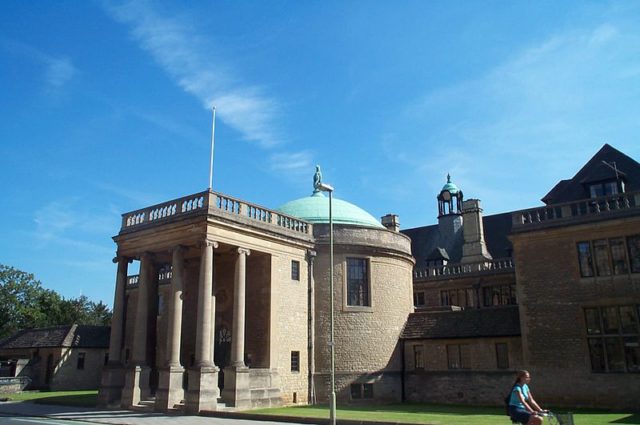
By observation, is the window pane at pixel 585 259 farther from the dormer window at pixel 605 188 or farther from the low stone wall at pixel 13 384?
the low stone wall at pixel 13 384

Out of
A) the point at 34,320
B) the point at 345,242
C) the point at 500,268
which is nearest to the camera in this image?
the point at 345,242

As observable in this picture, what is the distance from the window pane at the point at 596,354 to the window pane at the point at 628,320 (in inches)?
45.9

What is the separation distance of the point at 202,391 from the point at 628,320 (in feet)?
62.0

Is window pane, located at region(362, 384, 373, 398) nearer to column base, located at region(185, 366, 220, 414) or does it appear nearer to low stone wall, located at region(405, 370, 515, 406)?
low stone wall, located at region(405, 370, 515, 406)

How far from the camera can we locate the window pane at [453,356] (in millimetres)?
29969

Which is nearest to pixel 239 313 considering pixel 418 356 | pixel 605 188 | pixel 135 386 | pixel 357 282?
pixel 135 386

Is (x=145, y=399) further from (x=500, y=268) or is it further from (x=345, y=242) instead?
(x=500, y=268)

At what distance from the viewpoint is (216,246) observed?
Answer: 26094 millimetres

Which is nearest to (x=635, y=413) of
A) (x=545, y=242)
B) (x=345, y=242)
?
(x=545, y=242)

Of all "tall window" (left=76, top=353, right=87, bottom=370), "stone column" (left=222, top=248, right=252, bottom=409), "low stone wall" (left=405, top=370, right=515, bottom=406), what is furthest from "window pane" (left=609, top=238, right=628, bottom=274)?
"tall window" (left=76, top=353, right=87, bottom=370)

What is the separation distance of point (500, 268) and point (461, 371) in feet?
50.7

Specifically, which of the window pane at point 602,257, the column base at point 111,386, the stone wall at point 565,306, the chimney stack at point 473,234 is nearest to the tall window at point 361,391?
the stone wall at point 565,306

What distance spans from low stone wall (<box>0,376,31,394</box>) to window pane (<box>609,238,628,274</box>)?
40.9m

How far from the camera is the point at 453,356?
30172 millimetres
